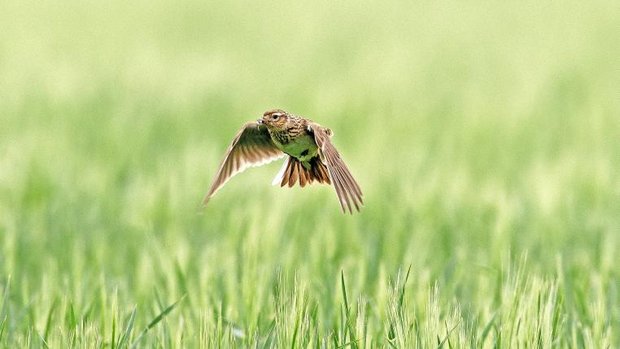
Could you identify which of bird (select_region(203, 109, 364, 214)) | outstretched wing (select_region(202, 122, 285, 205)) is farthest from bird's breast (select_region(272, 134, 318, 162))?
outstretched wing (select_region(202, 122, 285, 205))

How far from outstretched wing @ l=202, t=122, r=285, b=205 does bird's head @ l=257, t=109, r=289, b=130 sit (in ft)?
0.46

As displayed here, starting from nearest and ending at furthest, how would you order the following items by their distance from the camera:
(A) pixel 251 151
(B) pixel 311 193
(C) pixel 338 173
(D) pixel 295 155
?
(C) pixel 338 173, (D) pixel 295 155, (A) pixel 251 151, (B) pixel 311 193

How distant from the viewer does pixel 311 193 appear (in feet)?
20.1

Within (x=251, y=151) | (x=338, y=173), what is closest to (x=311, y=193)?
(x=251, y=151)

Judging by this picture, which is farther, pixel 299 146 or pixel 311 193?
pixel 311 193

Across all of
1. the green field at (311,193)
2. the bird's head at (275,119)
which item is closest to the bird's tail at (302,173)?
the bird's head at (275,119)

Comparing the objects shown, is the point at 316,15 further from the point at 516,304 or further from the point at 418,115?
the point at 516,304

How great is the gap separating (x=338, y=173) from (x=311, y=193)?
12.2ft

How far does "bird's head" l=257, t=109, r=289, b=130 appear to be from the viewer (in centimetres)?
254

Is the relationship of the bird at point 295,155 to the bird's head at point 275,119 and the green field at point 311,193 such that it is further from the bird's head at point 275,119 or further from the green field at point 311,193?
the green field at point 311,193

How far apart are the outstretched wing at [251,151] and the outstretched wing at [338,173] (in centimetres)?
21

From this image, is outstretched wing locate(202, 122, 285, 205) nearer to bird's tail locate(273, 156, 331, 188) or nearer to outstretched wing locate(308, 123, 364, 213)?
bird's tail locate(273, 156, 331, 188)

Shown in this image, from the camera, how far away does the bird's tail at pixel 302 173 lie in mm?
2547

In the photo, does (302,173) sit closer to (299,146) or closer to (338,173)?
(299,146)
